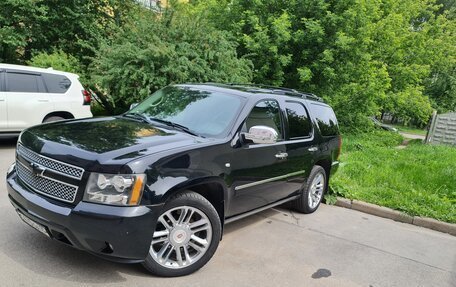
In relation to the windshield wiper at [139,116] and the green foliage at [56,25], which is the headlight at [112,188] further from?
the green foliage at [56,25]

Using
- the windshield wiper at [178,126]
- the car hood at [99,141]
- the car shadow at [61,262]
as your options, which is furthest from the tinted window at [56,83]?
the car shadow at [61,262]

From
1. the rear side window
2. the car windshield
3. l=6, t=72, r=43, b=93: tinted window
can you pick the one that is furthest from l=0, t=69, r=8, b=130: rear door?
the rear side window

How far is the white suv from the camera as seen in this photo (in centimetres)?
789

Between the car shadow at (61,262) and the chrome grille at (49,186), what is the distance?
0.65 meters

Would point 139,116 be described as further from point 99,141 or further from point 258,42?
point 258,42

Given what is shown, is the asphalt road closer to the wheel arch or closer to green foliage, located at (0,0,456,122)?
the wheel arch

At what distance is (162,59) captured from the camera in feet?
34.0

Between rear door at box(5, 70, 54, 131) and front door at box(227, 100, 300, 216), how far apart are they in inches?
230

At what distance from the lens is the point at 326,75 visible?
545 inches

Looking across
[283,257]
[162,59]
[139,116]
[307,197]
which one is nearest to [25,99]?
[162,59]

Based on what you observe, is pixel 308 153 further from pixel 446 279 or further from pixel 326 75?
pixel 326 75

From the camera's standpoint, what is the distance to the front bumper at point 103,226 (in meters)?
2.97

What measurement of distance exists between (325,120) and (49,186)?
4087mm

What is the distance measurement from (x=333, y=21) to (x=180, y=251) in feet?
39.5
